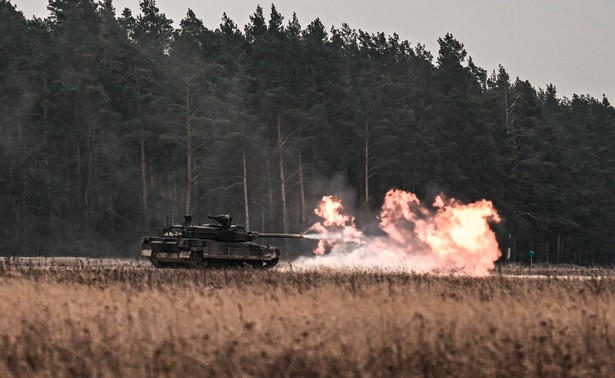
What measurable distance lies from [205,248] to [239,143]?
34.0m

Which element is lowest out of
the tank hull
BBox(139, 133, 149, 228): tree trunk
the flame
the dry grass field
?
the dry grass field

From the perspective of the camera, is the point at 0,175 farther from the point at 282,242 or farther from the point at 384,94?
the point at 384,94

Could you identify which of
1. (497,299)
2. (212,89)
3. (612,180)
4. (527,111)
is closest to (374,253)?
(497,299)

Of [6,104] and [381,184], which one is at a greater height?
[6,104]

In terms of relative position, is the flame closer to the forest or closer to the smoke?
the smoke

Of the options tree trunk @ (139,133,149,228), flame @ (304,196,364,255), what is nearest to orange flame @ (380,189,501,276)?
flame @ (304,196,364,255)

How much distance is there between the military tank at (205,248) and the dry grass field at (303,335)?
47.0 feet

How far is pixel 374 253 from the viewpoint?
4094 centimetres

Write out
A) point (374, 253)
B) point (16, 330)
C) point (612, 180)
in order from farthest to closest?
point (612, 180)
point (374, 253)
point (16, 330)

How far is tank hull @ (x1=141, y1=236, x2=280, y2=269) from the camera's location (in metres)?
34.2

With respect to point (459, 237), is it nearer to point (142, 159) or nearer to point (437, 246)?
point (437, 246)

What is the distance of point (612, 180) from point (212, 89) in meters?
40.1

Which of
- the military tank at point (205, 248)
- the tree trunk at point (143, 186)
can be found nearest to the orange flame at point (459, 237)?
the military tank at point (205, 248)

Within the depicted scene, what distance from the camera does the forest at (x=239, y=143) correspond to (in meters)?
68.3
